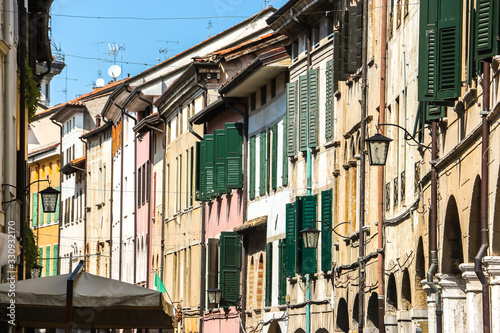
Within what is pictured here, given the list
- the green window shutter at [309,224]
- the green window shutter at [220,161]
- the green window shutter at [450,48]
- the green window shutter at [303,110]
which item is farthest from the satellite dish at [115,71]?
the green window shutter at [450,48]

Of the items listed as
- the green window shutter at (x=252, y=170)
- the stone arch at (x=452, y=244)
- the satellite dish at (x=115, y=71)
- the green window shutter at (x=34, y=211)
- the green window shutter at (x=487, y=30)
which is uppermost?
the satellite dish at (x=115, y=71)

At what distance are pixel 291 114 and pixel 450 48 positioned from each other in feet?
49.1

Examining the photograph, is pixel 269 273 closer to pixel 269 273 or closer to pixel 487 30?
pixel 269 273

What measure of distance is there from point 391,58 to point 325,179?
6.54 m

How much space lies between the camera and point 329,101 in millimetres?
28953

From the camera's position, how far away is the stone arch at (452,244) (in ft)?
59.4

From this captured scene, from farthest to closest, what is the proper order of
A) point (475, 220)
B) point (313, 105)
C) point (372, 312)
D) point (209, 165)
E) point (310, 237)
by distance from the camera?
point (209, 165)
point (313, 105)
point (310, 237)
point (372, 312)
point (475, 220)

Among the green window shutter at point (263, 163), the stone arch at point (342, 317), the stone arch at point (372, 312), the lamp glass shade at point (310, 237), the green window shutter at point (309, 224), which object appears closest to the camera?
the stone arch at point (372, 312)

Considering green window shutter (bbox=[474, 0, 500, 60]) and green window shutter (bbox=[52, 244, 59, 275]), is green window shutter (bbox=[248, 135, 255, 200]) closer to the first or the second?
green window shutter (bbox=[474, 0, 500, 60])

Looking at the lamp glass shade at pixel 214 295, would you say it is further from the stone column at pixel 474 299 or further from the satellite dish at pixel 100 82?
the satellite dish at pixel 100 82

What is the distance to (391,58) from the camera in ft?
76.6

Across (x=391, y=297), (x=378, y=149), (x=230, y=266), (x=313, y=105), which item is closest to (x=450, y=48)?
(x=378, y=149)

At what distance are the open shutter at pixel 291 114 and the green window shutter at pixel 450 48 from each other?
1463cm

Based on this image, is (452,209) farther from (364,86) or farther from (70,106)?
(70,106)
